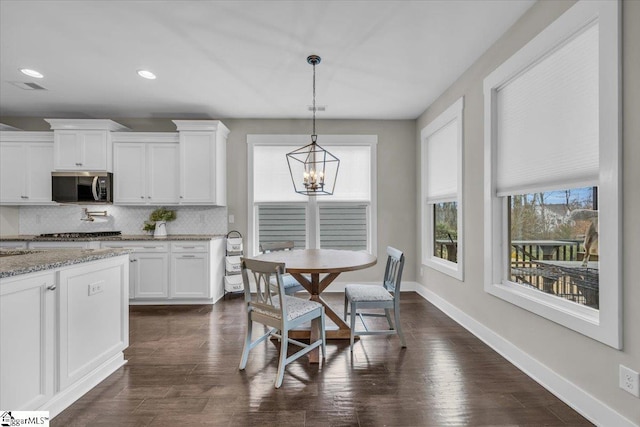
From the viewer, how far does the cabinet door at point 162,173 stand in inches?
169

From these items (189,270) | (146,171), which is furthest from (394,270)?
(146,171)

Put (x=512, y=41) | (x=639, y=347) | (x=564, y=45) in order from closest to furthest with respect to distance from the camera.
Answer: (x=639, y=347) < (x=564, y=45) < (x=512, y=41)

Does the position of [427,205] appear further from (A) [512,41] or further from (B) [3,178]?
(B) [3,178]

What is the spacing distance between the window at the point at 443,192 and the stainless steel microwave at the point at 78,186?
4552 millimetres

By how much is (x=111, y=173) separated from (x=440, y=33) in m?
4.44

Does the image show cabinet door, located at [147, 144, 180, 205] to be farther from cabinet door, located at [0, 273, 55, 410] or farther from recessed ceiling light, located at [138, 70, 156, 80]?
cabinet door, located at [0, 273, 55, 410]

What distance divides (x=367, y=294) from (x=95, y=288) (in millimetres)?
2139

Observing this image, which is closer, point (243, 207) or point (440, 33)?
point (440, 33)

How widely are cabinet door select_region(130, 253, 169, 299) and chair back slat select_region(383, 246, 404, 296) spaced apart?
290 centimetres

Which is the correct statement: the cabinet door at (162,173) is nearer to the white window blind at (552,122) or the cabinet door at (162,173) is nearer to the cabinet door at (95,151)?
the cabinet door at (95,151)

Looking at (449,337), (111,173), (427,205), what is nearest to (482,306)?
(449,337)

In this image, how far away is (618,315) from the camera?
5.19 feet

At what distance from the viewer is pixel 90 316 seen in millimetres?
2080

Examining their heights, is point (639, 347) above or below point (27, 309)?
below
